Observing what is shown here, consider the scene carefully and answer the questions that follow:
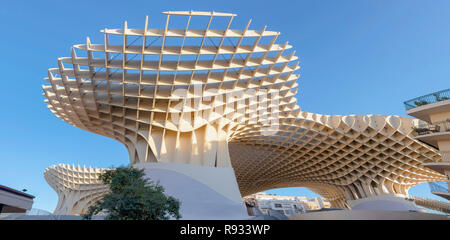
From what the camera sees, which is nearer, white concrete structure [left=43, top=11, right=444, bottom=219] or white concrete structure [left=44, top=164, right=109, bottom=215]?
white concrete structure [left=43, top=11, right=444, bottom=219]

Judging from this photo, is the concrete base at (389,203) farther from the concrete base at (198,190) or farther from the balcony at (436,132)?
the concrete base at (198,190)

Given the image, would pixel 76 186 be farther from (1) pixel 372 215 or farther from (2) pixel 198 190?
(1) pixel 372 215

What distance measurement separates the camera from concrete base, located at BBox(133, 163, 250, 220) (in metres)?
21.5

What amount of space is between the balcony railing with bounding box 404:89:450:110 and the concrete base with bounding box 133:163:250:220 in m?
17.3

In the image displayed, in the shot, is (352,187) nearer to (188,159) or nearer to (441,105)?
(441,105)

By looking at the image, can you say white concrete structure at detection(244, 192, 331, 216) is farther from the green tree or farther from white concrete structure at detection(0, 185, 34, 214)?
the green tree

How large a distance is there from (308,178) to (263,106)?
120ft

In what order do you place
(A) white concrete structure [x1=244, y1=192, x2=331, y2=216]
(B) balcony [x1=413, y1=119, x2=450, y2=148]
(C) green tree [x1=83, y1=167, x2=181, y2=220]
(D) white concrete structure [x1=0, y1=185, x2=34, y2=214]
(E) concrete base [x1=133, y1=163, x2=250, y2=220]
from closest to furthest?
(C) green tree [x1=83, y1=167, x2=181, y2=220], (B) balcony [x1=413, y1=119, x2=450, y2=148], (E) concrete base [x1=133, y1=163, x2=250, y2=220], (D) white concrete structure [x1=0, y1=185, x2=34, y2=214], (A) white concrete structure [x1=244, y1=192, x2=331, y2=216]

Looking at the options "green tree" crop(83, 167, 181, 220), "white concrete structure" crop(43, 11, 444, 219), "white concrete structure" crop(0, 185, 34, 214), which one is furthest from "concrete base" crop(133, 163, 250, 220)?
"white concrete structure" crop(0, 185, 34, 214)

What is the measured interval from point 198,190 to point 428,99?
2095cm

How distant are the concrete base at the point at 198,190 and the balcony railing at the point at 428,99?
17.3 metres

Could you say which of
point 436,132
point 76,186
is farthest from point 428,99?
point 76,186
